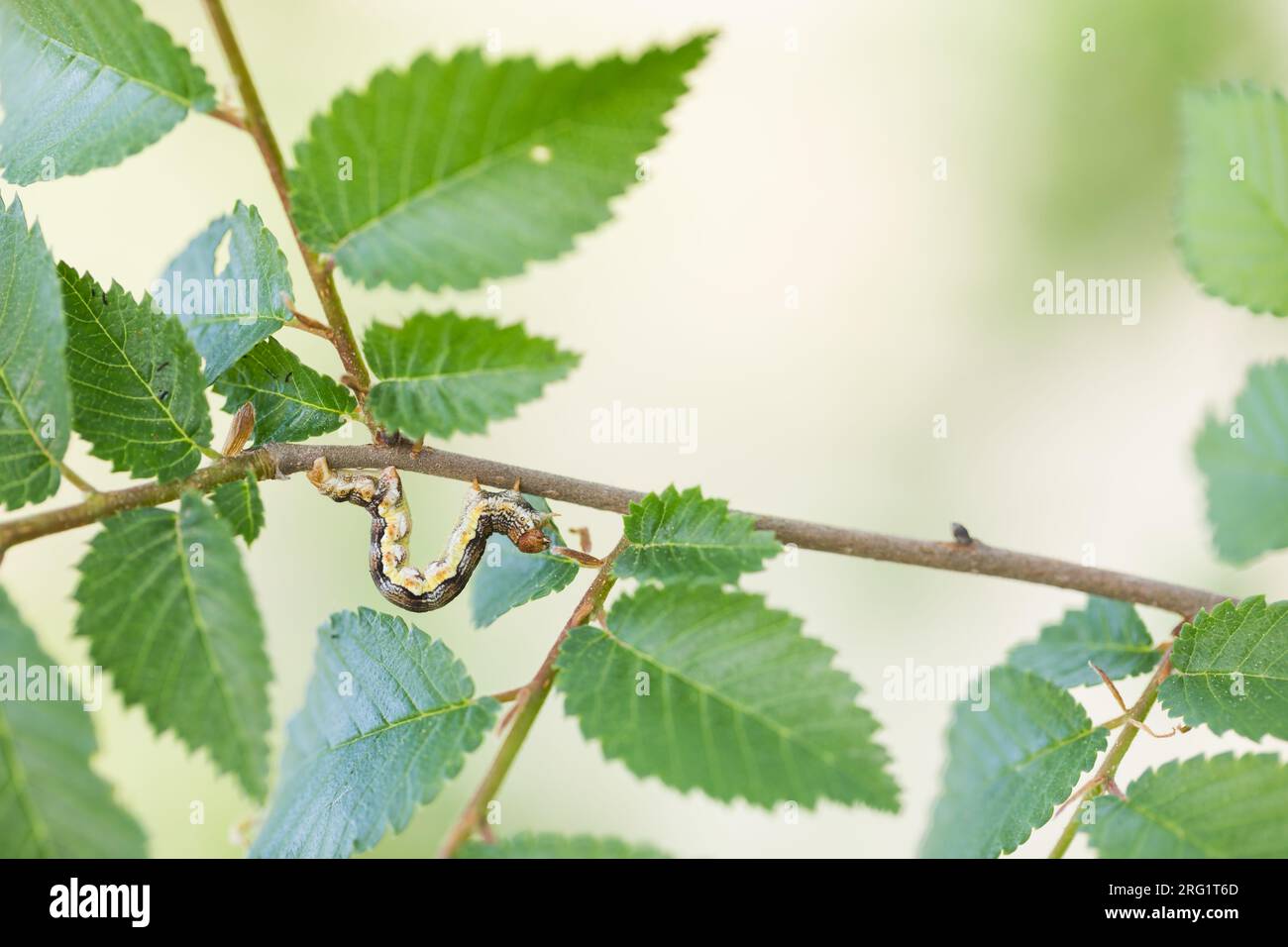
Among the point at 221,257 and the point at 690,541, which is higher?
the point at 221,257

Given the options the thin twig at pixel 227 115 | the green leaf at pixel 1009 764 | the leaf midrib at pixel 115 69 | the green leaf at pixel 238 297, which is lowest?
the green leaf at pixel 1009 764

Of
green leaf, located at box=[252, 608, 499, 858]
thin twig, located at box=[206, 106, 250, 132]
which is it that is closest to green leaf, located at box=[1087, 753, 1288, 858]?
green leaf, located at box=[252, 608, 499, 858]

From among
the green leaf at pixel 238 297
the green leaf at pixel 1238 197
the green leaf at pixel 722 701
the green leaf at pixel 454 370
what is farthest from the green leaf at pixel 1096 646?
the green leaf at pixel 238 297

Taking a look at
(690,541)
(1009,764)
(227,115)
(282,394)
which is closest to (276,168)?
(227,115)

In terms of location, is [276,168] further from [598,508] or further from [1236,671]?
[1236,671]

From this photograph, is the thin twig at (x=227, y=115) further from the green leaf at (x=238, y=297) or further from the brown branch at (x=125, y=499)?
the brown branch at (x=125, y=499)

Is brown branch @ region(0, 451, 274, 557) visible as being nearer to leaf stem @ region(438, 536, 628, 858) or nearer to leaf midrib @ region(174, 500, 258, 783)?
leaf midrib @ region(174, 500, 258, 783)

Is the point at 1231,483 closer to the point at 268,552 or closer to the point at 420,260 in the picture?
the point at 420,260
